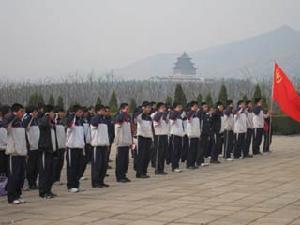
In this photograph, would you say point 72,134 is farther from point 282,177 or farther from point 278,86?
point 278,86

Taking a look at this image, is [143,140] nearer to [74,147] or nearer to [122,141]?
[122,141]

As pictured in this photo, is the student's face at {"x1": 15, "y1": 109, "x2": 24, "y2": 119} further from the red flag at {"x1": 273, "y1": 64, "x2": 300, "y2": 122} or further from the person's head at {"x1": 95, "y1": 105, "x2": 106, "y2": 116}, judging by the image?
the red flag at {"x1": 273, "y1": 64, "x2": 300, "y2": 122}

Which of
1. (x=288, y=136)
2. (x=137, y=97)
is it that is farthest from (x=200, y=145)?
(x=137, y=97)

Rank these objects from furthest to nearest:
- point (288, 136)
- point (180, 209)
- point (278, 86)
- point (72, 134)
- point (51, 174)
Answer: point (288, 136) < point (278, 86) < point (72, 134) < point (51, 174) < point (180, 209)

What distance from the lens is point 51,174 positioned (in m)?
10.2

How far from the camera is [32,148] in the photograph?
35.3 feet

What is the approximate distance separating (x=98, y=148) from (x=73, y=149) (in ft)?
1.88

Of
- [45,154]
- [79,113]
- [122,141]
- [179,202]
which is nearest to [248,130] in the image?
[122,141]

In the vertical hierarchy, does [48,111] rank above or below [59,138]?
above

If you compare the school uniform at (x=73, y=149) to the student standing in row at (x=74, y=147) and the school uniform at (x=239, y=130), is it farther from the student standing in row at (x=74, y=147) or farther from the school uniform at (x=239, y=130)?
the school uniform at (x=239, y=130)

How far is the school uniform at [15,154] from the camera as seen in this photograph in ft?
30.9

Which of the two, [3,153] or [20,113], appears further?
[3,153]

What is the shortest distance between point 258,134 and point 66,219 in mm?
11371

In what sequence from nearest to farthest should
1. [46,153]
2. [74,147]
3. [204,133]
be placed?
[46,153] < [74,147] < [204,133]
